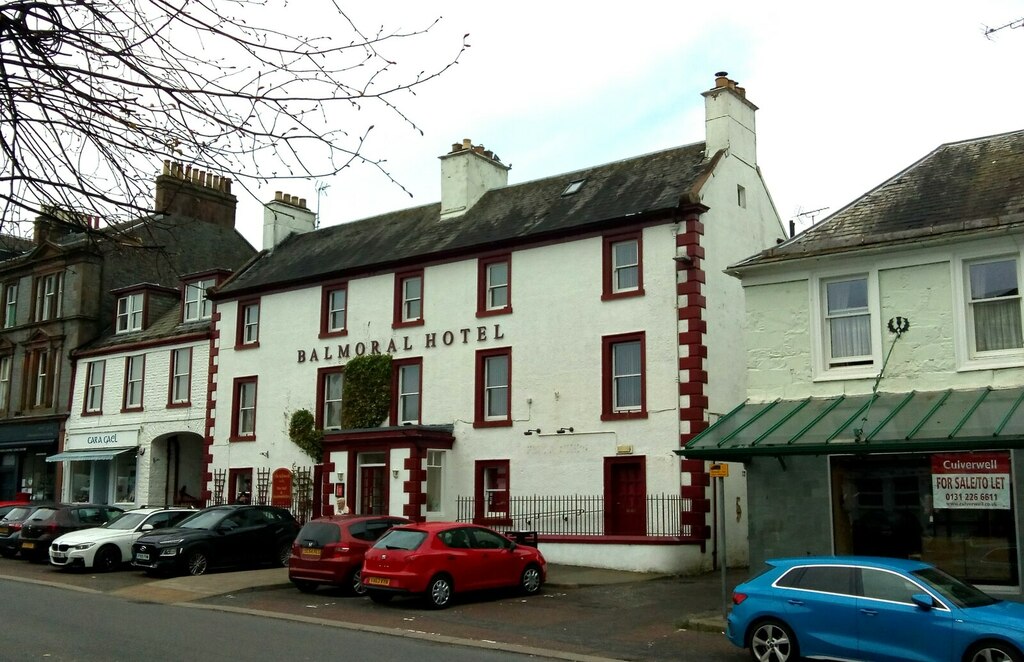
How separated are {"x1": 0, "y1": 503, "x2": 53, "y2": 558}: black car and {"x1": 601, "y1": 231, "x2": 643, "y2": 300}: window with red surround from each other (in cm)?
1656

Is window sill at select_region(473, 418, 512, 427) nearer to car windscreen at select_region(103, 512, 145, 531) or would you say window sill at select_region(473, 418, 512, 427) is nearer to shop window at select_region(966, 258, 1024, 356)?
car windscreen at select_region(103, 512, 145, 531)

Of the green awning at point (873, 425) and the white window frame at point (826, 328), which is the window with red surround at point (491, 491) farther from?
the white window frame at point (826, 328)

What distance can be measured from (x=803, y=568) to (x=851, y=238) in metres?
7.21

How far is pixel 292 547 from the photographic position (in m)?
21.3

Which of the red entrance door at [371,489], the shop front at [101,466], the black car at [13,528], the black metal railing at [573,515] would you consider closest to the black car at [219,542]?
the red entrance door at [371,489]

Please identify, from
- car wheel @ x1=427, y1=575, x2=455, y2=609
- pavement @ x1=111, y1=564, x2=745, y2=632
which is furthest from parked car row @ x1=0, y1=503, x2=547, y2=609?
pavement @ x1=111, y1=564, x2=745, y2=632

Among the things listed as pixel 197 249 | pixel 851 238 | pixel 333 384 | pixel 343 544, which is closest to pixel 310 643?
pixel 343 544

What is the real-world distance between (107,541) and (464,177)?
14.9 metres

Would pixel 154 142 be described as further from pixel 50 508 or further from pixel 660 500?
pixel 50 508

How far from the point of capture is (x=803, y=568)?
13.1 m

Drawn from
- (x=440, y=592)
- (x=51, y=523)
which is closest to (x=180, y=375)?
(x=51, y=523)

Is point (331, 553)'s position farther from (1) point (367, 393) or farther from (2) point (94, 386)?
(2) point (94, 386)

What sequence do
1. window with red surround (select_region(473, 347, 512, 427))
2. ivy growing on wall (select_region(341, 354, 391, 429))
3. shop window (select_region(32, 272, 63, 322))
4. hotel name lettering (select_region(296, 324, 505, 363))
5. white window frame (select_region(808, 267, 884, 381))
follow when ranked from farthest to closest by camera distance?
shop window (select_region(32, 272, 63, 322)) < ivy growing on wall (select_region(341, 354, 391, 429)) < hotel name lettering (select_region(296, 324, 505, 363)) < window with red surround (select_region(473, 347, 512, 427)) < white window frame (select_region(808, 267, 884, 381))

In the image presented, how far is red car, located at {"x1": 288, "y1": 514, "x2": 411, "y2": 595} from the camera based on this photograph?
66.2ft
